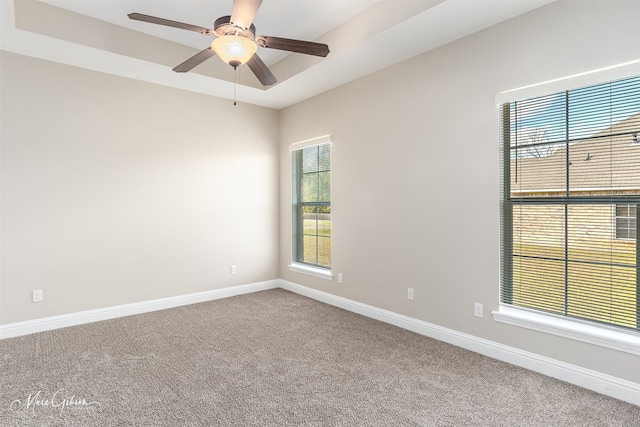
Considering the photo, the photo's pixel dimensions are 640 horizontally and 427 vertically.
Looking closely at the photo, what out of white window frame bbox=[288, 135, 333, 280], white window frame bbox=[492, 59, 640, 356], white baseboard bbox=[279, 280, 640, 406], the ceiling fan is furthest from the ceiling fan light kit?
white baseboard bbox=[279, 280, 640, 406]

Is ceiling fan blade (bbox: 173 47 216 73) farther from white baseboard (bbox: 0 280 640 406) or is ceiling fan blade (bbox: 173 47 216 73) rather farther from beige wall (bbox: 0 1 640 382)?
white baseboard (bbox: 0 280 640 406)

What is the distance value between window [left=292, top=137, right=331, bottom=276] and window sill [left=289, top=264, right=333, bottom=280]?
0.28 ft

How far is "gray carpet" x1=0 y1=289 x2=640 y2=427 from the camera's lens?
203 cm

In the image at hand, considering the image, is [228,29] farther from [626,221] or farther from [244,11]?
[626,221]

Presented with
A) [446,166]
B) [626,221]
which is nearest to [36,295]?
[446,166]

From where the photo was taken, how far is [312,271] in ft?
15.4

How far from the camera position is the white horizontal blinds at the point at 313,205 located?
4.64 m

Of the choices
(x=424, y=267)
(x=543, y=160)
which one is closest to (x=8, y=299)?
(x=424, y=267)

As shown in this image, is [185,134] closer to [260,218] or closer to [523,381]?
[260,218]

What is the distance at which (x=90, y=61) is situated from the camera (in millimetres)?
3484

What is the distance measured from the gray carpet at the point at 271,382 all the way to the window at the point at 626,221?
1092mm

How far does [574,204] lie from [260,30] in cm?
326

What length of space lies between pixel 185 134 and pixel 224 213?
1.18m

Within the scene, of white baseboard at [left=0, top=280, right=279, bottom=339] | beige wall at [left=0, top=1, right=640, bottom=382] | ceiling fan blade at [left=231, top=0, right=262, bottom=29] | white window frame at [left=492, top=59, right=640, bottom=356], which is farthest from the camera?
white baseboard at [left=0, top=280, right=279, bottom=339]
